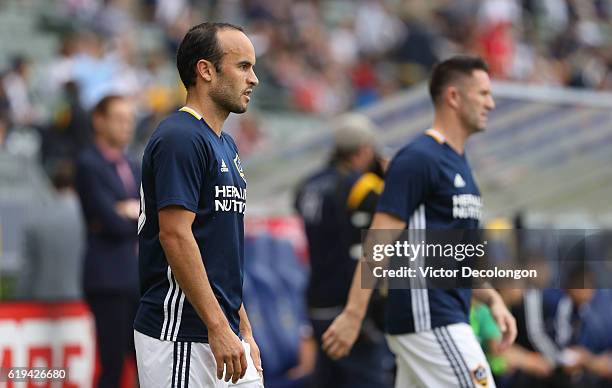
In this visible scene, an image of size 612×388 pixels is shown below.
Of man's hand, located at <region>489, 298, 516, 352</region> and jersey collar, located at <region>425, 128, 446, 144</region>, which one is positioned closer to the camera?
man's hand, located at <region>489, 298, 516, 352</region>

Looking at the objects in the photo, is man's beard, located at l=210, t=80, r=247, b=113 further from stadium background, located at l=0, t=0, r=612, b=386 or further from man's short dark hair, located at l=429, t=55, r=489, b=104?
stadium background, located at l=0, t=0, r=612, b=386

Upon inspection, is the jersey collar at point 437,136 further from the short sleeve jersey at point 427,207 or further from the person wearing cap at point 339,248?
the person wearing cap at point 339,248

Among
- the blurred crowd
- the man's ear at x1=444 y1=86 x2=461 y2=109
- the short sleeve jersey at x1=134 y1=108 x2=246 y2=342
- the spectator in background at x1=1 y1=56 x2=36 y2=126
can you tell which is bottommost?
the short sleeve jersey at x1=134 y1=108 x2=246 y2=342

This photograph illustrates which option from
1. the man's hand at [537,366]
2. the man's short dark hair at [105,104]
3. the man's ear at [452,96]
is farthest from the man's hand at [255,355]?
the man's hand at [537,366]

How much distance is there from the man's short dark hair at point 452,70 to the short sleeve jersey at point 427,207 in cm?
36

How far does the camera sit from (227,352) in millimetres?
4863

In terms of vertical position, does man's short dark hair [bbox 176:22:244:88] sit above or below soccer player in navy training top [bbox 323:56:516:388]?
above

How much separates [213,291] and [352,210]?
3967 millimetres

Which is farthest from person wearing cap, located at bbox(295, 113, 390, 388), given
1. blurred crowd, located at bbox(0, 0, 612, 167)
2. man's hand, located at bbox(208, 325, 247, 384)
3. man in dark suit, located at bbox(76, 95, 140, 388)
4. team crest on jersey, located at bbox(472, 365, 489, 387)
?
blurred crowd, located at bbox(0, 0, 612, 167)

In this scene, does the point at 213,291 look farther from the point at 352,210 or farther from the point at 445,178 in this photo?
the point at 352,210

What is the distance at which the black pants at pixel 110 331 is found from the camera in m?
8.41

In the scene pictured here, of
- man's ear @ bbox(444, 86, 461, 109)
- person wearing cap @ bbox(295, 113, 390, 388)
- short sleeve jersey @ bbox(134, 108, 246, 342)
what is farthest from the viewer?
person wearing cap @ bbox(295, 113, 390, 388)

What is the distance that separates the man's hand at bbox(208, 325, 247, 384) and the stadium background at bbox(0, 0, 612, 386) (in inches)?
144

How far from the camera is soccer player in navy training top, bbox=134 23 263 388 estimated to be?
4.90 metres
